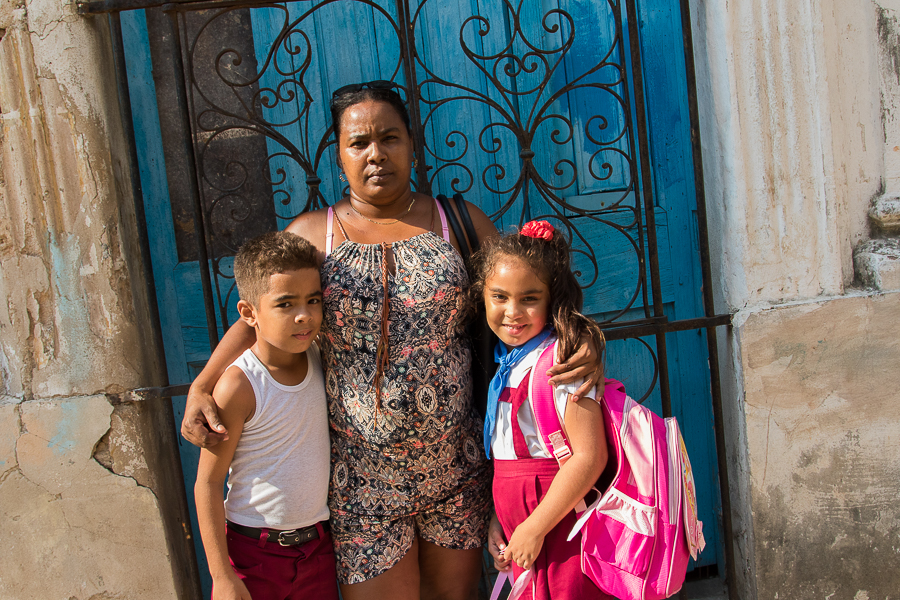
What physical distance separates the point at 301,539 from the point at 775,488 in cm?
165

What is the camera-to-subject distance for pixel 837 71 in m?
2.29

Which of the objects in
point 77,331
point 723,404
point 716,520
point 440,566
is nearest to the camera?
point 440,566

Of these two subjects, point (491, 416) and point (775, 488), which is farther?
point (775, 488)

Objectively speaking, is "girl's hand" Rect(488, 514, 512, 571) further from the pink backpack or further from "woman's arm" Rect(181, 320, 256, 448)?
"woman's arm" Rect(181, 320, 256, 448)

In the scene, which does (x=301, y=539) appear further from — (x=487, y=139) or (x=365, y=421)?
(x=487, y=139)

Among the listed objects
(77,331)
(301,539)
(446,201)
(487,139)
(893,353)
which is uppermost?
(487,139)

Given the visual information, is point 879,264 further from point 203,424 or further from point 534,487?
point 203,424

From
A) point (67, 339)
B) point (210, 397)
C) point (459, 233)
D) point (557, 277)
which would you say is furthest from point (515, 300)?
point (67, 339)

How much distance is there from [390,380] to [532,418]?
402mm

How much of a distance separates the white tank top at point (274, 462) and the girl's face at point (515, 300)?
1.91 ft

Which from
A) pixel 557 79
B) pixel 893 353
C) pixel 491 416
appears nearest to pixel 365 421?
pixel 491 416

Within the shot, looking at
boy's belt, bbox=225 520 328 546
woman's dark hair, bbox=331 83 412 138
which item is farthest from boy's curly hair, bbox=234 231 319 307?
boy's belt, bbox=225 520 328 546

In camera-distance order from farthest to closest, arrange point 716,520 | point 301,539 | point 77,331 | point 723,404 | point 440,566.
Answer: point 716,520
point 723,404
point 77,331
point 440,566
point 301,539

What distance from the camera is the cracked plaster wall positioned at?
2.25 meters
